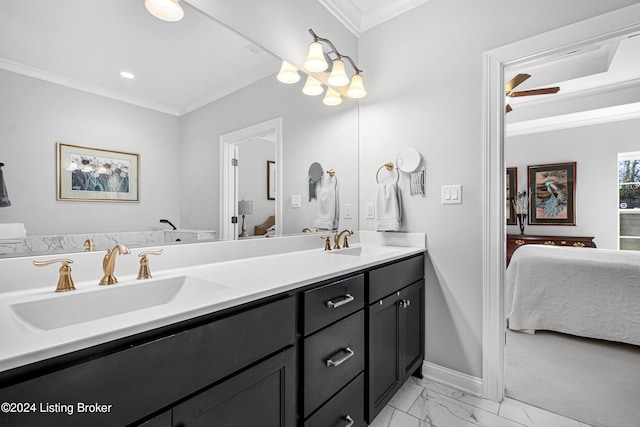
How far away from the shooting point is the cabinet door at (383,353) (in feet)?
4.54

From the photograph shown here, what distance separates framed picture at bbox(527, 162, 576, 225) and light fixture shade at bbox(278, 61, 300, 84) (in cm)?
468

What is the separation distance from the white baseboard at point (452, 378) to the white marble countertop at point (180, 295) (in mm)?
767

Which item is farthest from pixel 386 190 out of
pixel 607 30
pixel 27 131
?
pixel 27 131

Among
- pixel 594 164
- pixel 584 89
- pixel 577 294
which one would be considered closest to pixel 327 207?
pixel 577 294

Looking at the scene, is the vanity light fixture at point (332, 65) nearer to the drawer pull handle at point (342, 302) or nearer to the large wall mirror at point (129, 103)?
the large wall mirror at point (129, 103)

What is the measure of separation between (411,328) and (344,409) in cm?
73

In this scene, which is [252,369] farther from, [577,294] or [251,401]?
[577,294]

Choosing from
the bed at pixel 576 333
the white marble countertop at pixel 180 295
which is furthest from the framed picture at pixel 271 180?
the bed at pixel 576 333

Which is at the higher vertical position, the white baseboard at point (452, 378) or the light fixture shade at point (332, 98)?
the light fixture shade at point (332, 98)

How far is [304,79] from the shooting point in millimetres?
1938

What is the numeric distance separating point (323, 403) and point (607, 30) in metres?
2.13

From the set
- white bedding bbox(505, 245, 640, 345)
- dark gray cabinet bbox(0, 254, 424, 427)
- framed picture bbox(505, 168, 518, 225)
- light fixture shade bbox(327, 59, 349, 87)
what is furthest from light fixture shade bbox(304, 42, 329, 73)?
framed picture bbox(505, 168, 518, 225)

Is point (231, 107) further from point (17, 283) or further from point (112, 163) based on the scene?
point (17, 283)

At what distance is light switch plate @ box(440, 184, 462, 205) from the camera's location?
1837mm
